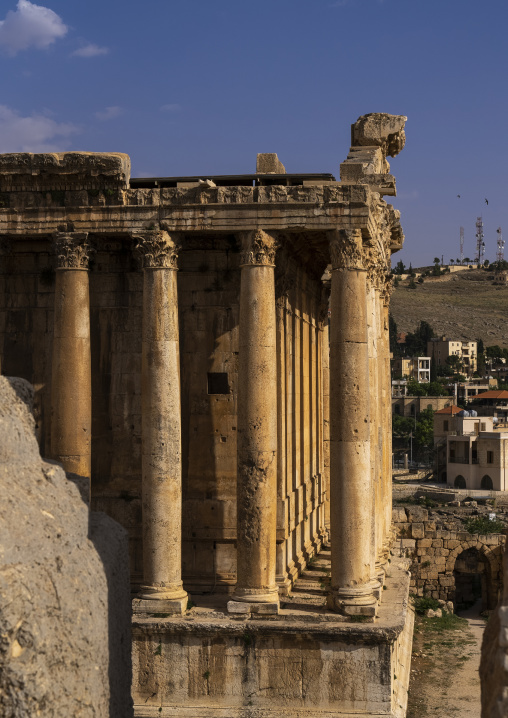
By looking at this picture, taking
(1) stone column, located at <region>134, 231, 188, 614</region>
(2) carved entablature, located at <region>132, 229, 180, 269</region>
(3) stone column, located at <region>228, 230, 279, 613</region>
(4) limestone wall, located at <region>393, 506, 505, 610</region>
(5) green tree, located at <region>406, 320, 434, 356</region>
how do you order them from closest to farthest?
1. (3) stone column, located at <region>228, 230, 279, 613</region>
2. (1) stone column, located at <region>134, 231, 188, 614</region>
3. (2) carved entablature, located at <region>132, 229, 180, 269</region>
4. (4) limestone wall, located at <region>393, 506, 505, 610</region>
5. (5) green tree, located at <region>406, 320, 434, 356</region>

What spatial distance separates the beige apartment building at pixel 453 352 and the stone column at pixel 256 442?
163199mm

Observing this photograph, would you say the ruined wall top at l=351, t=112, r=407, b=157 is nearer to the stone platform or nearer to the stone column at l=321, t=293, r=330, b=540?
the stone column at l=321, t=293, r=330, b=540

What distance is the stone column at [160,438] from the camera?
67.7 ft

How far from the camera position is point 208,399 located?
75.8ft

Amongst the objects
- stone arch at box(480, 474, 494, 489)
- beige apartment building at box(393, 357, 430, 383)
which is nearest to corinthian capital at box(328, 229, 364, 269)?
stone arch at box(480, 474, 494, 489)

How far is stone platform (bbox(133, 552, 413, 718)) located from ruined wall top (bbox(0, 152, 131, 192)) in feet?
30.5

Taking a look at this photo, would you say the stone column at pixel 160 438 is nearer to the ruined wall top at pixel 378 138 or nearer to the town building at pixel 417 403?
the ruined wall top at pixel 378 138

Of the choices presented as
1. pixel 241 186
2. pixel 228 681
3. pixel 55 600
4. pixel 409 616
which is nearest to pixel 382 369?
pixel 409 616

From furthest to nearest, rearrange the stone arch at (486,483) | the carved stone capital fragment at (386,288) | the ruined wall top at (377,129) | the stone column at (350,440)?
1. the stone arch at (486,483)
2. the carved stone capital fragment at (386,288)
3. the ruined wall top at (377,129)
4. the stone column at (350,440)

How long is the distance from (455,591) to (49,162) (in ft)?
84.3

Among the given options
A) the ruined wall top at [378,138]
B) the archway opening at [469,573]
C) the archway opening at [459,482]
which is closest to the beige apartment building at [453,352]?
the archway opening at [459,482]

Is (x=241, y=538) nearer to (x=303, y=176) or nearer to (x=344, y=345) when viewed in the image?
(x=344, y=345)

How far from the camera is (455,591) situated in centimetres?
3916

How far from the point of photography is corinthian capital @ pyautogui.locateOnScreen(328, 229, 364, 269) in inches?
815
